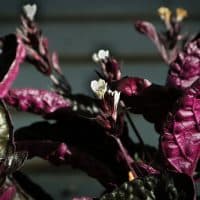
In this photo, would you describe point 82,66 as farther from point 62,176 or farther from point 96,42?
point 62,176

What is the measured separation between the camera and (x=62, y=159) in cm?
89

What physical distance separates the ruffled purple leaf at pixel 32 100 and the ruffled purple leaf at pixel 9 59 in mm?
16

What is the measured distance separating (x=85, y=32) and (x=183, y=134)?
2.73 metres

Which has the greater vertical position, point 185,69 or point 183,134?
point 185,69

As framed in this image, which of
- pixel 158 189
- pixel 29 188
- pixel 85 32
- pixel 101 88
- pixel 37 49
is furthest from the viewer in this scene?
pixel 85 32

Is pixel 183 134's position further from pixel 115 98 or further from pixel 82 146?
pixel 82 146

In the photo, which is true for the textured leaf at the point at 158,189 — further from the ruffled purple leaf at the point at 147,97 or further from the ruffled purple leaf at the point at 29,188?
the ruffled purple leaf at the point at 29,188

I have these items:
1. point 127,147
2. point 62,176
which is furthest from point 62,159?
point 62,176

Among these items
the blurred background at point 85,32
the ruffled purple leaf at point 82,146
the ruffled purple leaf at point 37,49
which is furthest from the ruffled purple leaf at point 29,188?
the blurred background at point 85,32

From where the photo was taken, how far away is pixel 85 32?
3.46 m

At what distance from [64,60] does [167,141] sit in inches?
109

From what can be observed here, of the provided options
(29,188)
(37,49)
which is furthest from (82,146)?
(37,49)

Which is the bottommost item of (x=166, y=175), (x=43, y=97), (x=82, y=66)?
(x=166, y=175)

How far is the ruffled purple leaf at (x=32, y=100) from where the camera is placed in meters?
0.97
